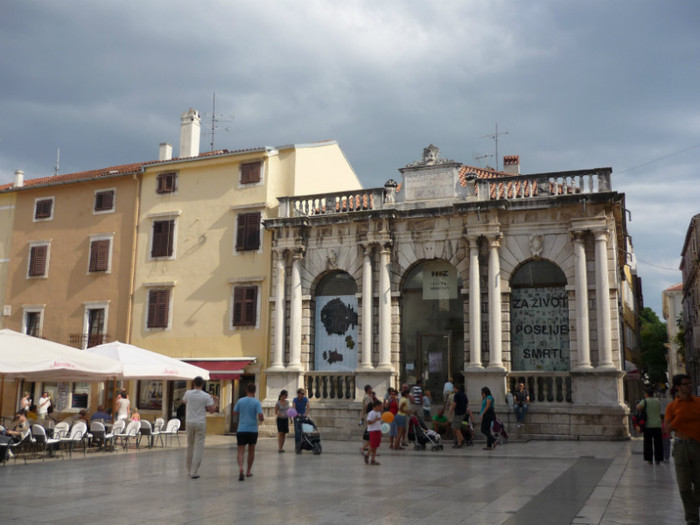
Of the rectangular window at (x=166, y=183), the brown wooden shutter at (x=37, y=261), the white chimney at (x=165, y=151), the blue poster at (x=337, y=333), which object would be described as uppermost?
the white chimney at (x=165, y=151)

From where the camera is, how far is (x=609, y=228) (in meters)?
21.7

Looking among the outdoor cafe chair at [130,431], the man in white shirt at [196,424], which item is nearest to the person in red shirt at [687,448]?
the man in white shirt at [196,424]

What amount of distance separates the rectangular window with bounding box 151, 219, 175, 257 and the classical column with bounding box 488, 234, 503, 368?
13029 millimetres

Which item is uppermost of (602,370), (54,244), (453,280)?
(54,244)

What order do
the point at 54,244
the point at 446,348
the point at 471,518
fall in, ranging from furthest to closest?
the point at 54,244 → the point at 446,348 → the point at 471,518

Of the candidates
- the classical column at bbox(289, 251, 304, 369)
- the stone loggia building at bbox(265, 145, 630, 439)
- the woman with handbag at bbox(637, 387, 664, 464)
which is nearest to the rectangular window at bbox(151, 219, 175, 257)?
the stone loggia building at bbox(265, 145, 630, 439)

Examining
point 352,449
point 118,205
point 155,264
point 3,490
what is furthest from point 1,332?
point 118,205

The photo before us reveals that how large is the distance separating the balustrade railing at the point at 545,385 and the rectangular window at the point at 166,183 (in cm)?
1559

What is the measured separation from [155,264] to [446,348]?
12.2 meters

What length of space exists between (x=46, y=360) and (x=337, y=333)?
36.8 feet

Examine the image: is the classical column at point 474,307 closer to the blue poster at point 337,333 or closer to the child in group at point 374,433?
the blue poster at point 337,333

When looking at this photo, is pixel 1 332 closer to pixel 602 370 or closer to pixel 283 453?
→ pixel 283 453

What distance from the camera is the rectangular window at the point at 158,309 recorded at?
90.1 feet

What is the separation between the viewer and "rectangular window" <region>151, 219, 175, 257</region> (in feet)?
91.7
